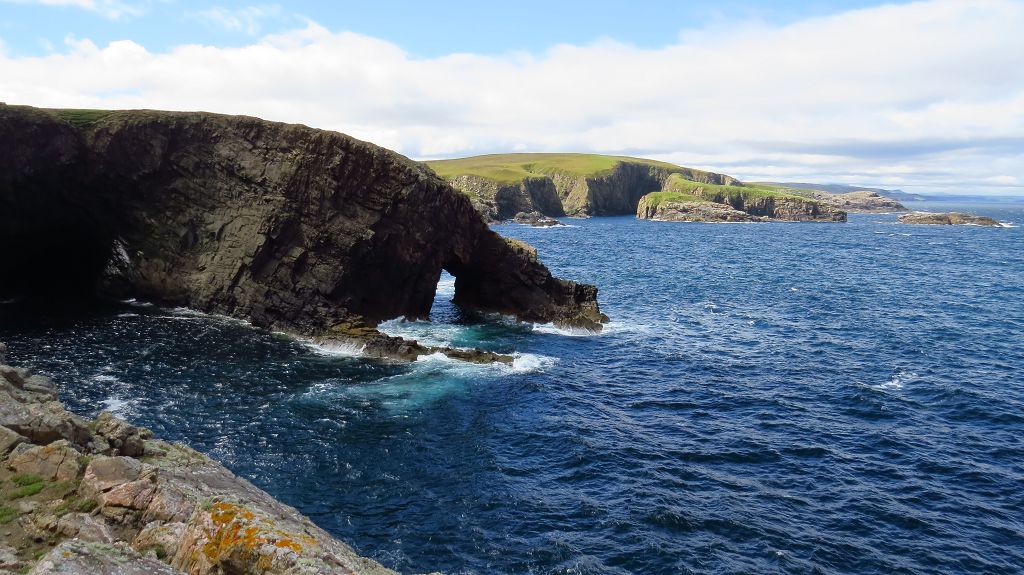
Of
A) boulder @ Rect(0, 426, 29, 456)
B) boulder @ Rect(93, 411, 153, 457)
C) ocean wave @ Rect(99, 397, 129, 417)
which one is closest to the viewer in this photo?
boulder @ Rect(0, 426, 29, 456)

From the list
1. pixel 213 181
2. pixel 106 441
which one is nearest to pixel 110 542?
pixel 106 441

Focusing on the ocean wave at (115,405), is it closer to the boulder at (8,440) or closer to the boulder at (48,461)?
the boulder at (8,440)

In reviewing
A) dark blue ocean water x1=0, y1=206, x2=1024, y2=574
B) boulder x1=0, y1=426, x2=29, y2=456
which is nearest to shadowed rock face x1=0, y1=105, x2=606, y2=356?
dark blue ocean water x1=0, y1=206, x2=1024, y2=574

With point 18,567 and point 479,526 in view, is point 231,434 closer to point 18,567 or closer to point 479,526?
point 479,526

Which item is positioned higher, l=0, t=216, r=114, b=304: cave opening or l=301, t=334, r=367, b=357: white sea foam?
l=0, t=216, r=114, b=304: cave opening

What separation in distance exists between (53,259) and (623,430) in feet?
178

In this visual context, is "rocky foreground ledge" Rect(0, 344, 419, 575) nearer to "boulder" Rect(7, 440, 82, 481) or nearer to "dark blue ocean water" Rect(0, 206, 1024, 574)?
"boulder" Rect(7, 440, 82, 481)

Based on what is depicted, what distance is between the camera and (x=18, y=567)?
11953 mm

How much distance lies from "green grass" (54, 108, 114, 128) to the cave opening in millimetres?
7919

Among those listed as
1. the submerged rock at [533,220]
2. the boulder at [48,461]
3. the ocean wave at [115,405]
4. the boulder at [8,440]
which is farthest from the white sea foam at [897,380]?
the submerged rock at [533,220]

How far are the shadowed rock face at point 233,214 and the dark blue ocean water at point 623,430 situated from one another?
363 cm

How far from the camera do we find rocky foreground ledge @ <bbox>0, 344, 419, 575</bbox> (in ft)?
40.1

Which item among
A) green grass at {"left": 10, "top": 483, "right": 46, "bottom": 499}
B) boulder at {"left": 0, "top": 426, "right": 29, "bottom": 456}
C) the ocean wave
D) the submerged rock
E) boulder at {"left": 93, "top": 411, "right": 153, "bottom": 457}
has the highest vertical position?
the submerged rock

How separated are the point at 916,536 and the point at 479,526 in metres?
17.0
